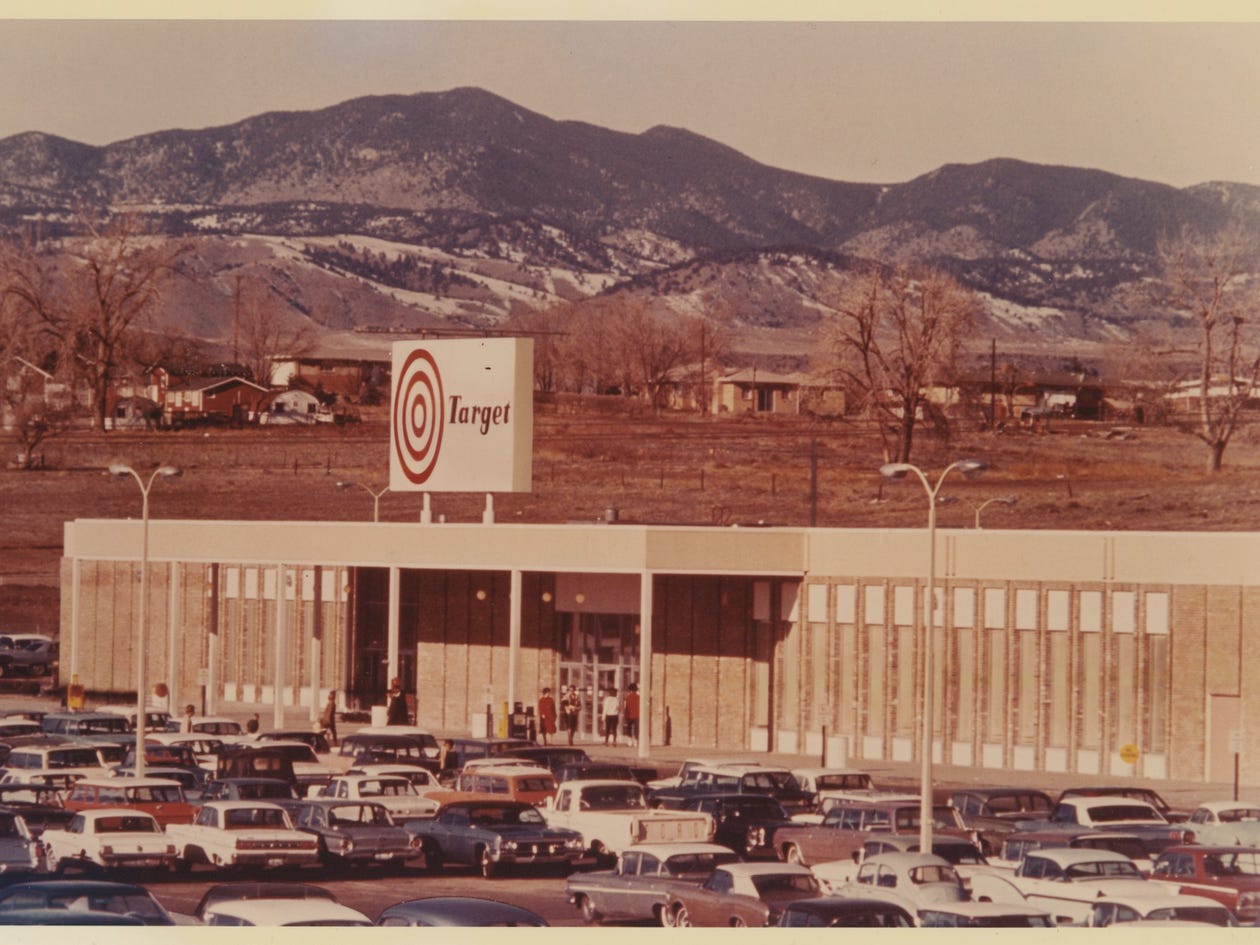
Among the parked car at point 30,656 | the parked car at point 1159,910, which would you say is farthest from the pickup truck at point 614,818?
the parked car at point 30,656

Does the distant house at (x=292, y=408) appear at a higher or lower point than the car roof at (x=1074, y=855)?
higher

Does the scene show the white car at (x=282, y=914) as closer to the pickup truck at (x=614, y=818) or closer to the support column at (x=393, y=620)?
the pickup truck at (x=614, y=818)

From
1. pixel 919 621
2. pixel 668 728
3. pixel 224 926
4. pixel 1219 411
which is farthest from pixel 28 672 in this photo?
pixel 1219 411

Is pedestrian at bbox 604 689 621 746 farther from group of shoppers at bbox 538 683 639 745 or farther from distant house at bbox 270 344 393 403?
distant house at bbox 270 344 393 403

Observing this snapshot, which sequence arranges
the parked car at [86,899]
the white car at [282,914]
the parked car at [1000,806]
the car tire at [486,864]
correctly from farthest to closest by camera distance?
the parked car at [1000,806]
the car tire at [486,864]
the parked car at [86,899]
the white car at [282,914]

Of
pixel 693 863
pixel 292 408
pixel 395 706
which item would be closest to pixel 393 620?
pixel 395 706

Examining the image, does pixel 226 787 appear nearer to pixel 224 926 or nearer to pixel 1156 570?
pixel 224 926
